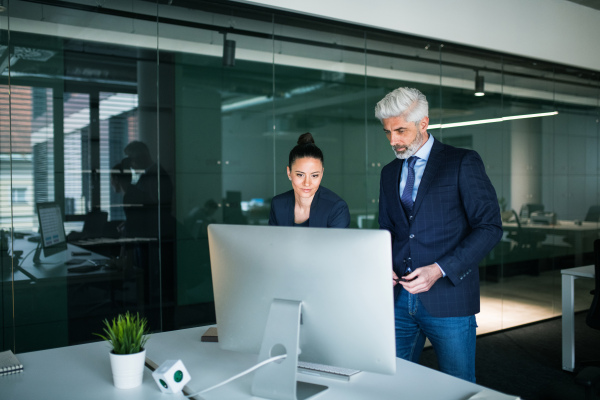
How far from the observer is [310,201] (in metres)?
2.88

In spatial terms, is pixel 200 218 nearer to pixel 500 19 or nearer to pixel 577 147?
pixel 500 19

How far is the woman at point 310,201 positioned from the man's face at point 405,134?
1.46 ft

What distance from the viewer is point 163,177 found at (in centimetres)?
404

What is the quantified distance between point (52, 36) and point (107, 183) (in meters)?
1.05

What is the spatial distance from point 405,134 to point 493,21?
3780 mm

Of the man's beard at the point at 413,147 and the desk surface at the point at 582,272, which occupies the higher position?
the man's beard at the point at 413,147

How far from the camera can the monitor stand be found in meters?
1.66

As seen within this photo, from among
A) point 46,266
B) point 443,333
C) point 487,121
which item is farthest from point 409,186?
point 487,121

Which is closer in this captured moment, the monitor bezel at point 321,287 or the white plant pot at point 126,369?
the monitor bezel at point 321,287

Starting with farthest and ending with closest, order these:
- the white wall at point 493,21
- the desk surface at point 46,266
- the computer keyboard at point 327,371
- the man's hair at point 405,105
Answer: the white wall at point 493,21 → the desk surface at point 46,266 → the man's hair at point 405,105 → the computer keyboard at point 327,371

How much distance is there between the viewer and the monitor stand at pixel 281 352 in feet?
5.44

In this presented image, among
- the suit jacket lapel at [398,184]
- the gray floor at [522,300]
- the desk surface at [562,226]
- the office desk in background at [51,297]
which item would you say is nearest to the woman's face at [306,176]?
the suit jacket lapel at [398,184]

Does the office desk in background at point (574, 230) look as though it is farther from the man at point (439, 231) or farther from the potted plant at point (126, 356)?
the potted plant at point (126, 356)

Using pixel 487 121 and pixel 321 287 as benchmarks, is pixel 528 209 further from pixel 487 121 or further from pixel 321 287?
pixel 321 287
